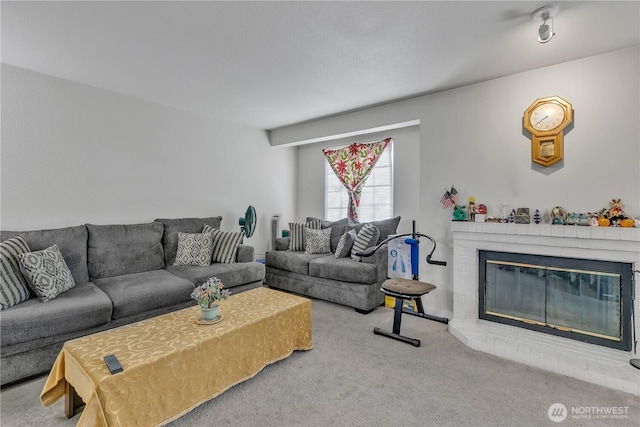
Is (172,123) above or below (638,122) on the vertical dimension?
above

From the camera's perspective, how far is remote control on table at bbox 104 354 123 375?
4.95ft

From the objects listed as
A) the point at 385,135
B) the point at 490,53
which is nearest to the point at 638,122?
the point at 490,53

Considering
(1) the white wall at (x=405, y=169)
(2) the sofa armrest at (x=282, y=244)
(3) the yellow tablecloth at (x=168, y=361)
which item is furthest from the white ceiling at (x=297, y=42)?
(2) the sofa armrest at (x=282, y=244)

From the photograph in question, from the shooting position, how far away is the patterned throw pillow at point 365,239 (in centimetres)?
380

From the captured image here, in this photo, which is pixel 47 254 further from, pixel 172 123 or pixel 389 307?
pixel 389 307

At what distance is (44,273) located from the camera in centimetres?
243

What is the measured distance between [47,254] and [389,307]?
3.51 meters

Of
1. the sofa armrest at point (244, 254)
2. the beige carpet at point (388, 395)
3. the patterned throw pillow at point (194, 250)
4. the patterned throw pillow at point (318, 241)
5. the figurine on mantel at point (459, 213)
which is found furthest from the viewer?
the patterned throw pillow at point (318, 241)

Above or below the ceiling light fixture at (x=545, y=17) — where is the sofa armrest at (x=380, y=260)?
below

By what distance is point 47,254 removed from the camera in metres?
2.59

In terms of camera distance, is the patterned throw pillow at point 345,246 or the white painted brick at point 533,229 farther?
the patterned throw pillow at point 345,246

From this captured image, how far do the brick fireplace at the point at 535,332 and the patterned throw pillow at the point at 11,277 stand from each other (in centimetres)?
373

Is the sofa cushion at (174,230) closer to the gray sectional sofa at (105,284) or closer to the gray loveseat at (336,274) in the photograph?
the gray sectional sofa at (105,284)

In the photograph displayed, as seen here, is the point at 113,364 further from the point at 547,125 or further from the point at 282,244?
the point at 547,125
